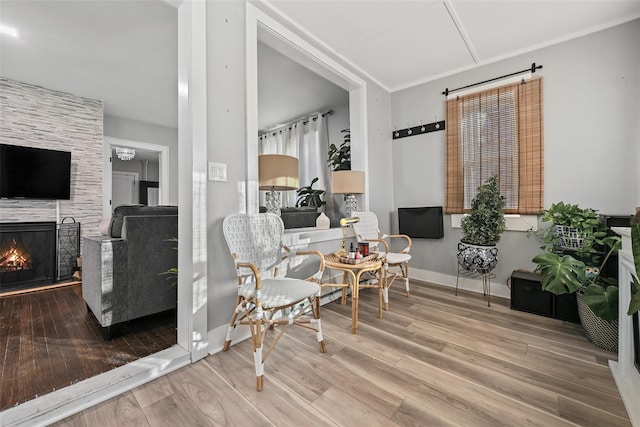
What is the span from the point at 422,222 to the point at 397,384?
239cm

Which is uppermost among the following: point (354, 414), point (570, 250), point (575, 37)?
point (575, 37)

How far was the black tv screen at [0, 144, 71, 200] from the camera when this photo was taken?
11.6 ft

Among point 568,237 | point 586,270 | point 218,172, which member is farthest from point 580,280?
point 218,172

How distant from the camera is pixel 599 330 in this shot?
6.15 ft

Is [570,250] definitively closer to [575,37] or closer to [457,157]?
[457,157]

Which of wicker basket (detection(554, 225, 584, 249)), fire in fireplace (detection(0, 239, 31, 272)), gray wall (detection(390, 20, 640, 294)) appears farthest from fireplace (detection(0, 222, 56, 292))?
wicker basket (detection(554, 225, 584, 249))

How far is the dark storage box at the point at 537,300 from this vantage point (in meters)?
2.28

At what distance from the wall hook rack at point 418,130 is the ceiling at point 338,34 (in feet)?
2.02

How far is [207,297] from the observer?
5.87 feet

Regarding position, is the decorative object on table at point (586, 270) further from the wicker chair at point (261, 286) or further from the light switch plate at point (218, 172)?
the light switch plate at point (218, 172)

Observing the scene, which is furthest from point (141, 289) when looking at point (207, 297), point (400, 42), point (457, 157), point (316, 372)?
point (457, 157)

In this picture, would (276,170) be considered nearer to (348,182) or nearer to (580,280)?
(348,182)

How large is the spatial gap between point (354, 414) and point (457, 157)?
306 cm

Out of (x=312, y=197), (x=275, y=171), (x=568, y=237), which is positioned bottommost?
(x=568, y=237)
